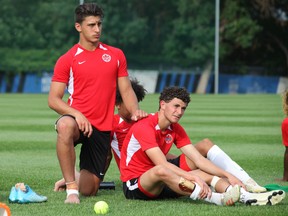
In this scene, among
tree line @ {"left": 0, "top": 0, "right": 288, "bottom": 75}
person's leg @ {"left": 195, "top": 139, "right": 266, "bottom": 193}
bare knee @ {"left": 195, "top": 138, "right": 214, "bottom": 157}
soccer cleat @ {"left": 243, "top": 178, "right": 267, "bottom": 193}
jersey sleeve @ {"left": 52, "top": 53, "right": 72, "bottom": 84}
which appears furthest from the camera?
tree line @ {"left": 0, "top": 0, "right": 288, "bottom": 75}

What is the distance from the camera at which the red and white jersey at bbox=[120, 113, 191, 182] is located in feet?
26.5

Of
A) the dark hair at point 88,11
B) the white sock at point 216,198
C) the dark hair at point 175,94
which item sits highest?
the dark hair at point 88,11

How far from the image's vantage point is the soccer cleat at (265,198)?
7594mm

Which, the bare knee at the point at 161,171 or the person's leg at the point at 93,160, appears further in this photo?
the person's leg at the point at 93,160

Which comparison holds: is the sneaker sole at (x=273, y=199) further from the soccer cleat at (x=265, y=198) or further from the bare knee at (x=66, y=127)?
the bare knee at (x=66, y=127)

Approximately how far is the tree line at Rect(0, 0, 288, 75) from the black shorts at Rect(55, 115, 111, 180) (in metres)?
48.4

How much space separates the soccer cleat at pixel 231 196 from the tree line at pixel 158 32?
4985 cm

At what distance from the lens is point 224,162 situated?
8.30 m

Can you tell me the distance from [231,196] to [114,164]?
4.74 m

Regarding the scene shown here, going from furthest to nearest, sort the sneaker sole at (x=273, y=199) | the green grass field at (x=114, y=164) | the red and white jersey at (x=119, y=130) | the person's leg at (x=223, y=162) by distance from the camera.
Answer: the red and white jersey at (x=119, y=130), the person's leg at (x=223, y=162), the sneaker sole at (x=273, y=199), the green grass field at (x=114, y=164)

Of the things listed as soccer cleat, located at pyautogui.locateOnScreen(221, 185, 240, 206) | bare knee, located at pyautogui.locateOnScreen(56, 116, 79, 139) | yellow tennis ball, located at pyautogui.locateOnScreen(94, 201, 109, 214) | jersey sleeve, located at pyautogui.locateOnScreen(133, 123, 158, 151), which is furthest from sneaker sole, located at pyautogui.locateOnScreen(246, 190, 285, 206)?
bare knee, located at pyautogui.locateOnScreen(56, 116, 79, 139)

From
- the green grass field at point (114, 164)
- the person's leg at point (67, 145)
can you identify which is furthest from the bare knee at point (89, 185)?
the person's leg at point (67, 145)

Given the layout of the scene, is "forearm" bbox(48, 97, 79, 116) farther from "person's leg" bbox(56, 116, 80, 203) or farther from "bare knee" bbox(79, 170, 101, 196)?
"bare knee" bbox(79, 170, 101, 196)

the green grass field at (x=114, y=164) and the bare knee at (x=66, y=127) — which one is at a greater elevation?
the bare knee at (x=66, y=127)
